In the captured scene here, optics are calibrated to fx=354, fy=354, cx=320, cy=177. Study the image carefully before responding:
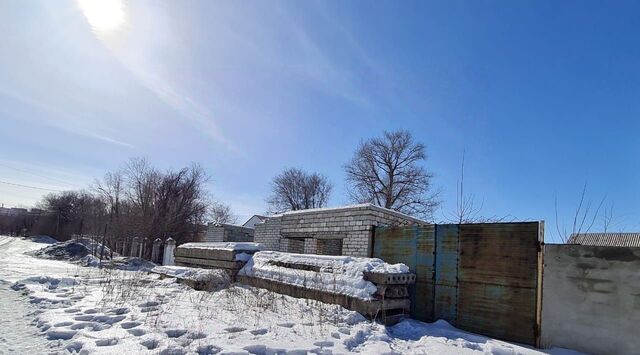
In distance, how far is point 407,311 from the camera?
21.5ft

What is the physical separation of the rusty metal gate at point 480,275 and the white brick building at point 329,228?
4.58ft

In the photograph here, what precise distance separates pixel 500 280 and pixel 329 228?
490 centimetres

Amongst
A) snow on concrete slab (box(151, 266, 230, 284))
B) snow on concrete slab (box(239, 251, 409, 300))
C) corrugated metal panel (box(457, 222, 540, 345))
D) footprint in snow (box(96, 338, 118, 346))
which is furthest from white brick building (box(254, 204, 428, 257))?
footprint in snow (box(96, 338, 118, 346))

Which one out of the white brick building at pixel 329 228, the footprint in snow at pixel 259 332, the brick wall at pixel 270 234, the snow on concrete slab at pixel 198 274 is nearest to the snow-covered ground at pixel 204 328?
the footprint in snow at pixel 259 332

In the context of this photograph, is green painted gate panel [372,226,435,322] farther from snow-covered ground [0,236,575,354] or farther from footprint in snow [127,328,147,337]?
footprint in snow [127,328,147,337]

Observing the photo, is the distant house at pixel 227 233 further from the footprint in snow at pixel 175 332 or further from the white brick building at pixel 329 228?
the footprint in snow at pixel 175 332

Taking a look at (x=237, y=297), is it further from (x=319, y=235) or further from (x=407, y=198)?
(x=407, y=198)

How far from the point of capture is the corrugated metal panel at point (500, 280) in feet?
18.5

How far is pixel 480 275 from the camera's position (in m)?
6.23

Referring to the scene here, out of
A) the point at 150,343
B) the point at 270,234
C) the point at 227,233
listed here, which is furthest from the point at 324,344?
the point at 227,233

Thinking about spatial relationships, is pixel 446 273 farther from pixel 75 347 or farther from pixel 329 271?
pixel 75 347

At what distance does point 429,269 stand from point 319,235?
157 inches

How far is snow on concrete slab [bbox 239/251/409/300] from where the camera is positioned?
20.5 ft

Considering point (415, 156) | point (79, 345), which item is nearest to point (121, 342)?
point (79, 345)
